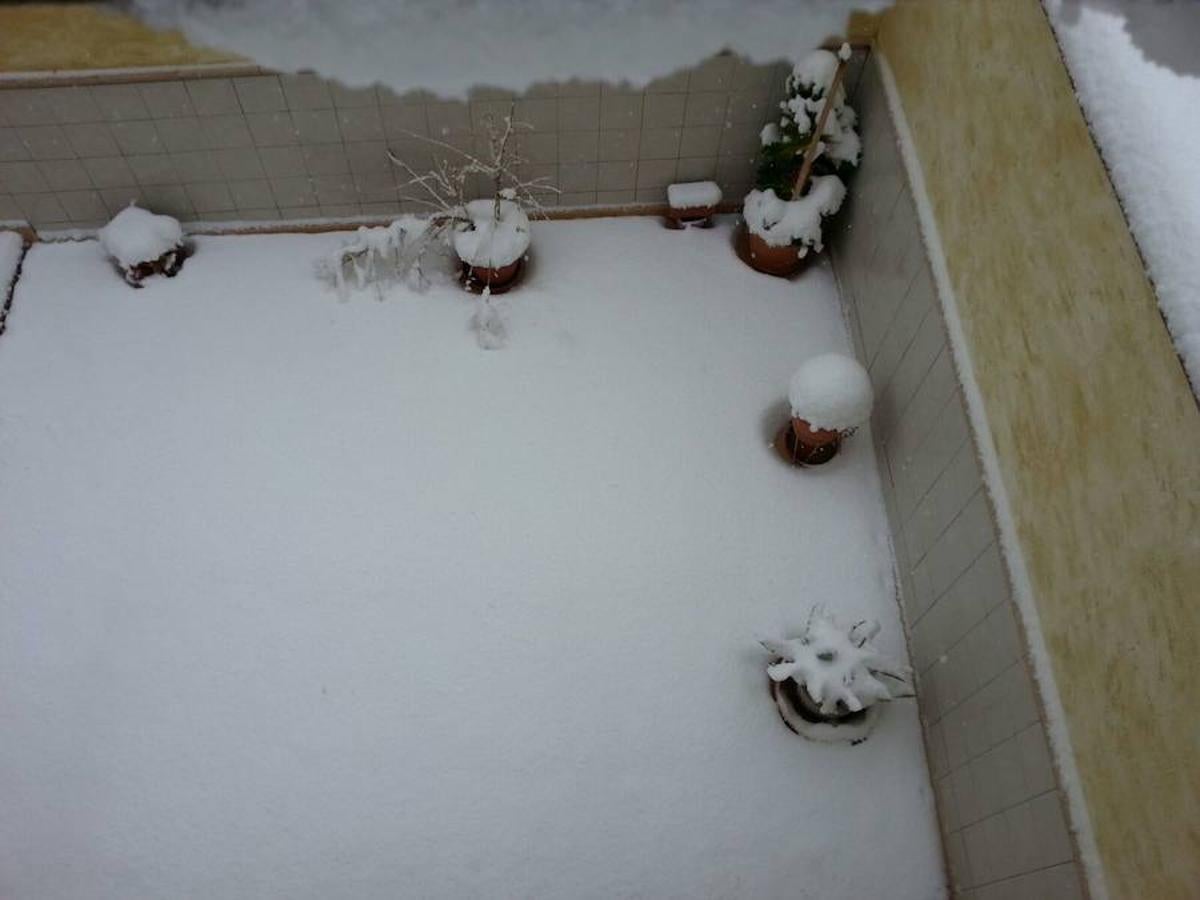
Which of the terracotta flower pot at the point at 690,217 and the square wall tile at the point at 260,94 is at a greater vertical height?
the terracotta flower pot at the point at 690,217

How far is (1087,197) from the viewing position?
1977mm

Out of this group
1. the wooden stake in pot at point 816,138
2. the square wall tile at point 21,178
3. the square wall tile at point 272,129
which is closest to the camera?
the wooden stake in pot at point 816,138

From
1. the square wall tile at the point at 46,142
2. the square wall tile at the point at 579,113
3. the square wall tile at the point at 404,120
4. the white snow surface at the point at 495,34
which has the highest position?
the square wall tile at the point at 579,113

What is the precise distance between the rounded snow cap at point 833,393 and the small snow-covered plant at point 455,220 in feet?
3.93

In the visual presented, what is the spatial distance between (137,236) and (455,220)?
1200mm

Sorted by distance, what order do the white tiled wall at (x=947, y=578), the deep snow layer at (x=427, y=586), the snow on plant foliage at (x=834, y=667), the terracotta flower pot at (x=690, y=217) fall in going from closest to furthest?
the white tiled wall at (x=947, y=578)
the snow on plant foliage at (x=834, y=667)
the deep snow layer at (x=427, y=586)
the terracotta flower pot at (x=690, y=217)

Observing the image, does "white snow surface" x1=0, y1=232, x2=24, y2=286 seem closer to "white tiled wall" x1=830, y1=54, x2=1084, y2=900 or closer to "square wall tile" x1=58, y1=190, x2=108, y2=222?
"square wall tile" x1=58, y1=190, x2=108, y2=222

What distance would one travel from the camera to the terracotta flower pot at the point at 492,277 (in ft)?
11.3

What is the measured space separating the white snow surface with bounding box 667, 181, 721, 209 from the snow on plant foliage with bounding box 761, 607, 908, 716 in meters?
1.75

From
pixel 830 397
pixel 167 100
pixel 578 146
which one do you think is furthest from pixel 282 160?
pixel 830 397

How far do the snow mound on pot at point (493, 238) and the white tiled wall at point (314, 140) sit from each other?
0.27 meters

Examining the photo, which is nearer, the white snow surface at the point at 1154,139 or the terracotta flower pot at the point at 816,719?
the white snow surface at the point at 1154,139

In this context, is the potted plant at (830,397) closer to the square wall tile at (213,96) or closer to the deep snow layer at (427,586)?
the deep snow layer at (427,586)

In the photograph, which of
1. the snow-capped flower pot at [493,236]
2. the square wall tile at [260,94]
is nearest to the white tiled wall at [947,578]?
the snow-capped flower pot at [493,236]
